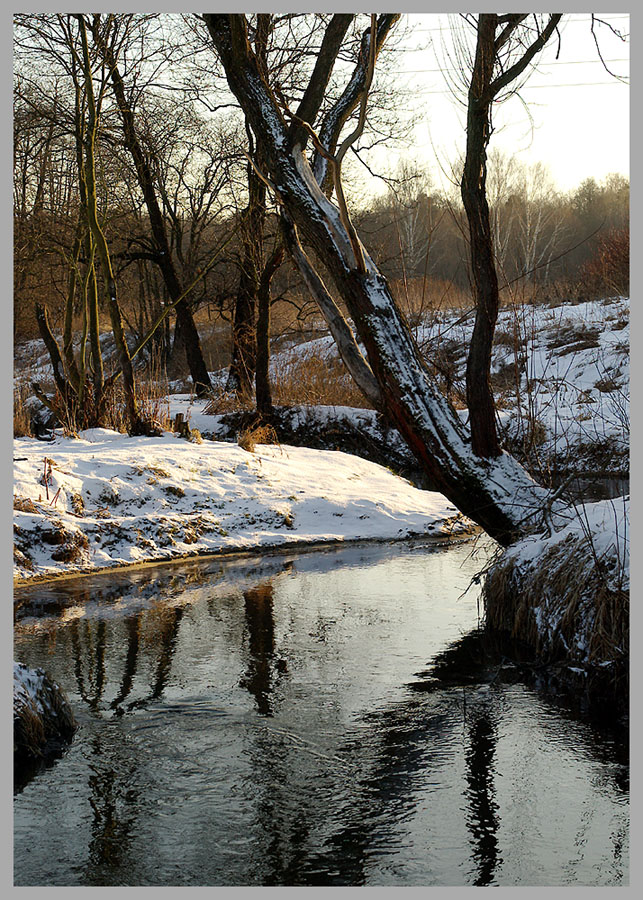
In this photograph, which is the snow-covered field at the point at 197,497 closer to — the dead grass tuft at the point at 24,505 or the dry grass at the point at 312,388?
the dead grass tuft at the point at 24,505

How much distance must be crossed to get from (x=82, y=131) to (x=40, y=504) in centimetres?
552

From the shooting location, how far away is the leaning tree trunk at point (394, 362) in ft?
22.8

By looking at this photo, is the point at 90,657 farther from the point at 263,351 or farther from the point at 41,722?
the point at 263,351

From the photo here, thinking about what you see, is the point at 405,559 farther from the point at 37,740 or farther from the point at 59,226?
the point at 59,226

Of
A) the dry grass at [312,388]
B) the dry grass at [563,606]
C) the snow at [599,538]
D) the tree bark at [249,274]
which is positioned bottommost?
the dry grass at [563,606]

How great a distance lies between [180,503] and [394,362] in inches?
128

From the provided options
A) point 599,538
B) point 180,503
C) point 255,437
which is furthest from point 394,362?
point 255,437

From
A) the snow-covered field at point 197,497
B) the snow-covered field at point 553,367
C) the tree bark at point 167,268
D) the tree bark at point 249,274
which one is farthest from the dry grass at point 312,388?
the snow-covered field at point 197,497

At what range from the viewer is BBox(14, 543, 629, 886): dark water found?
11.0 ft

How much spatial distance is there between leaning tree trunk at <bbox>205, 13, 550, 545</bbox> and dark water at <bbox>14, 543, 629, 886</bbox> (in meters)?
0.83

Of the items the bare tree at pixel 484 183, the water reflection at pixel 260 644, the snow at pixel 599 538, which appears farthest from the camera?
the bare tree at pixel 484 183

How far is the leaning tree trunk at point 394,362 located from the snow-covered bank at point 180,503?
2.74m

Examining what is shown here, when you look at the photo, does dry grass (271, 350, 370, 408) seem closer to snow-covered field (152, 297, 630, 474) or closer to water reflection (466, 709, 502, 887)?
snow-covered field (152, 297, 630, 474)

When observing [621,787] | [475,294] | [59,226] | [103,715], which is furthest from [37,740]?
[59,226]
